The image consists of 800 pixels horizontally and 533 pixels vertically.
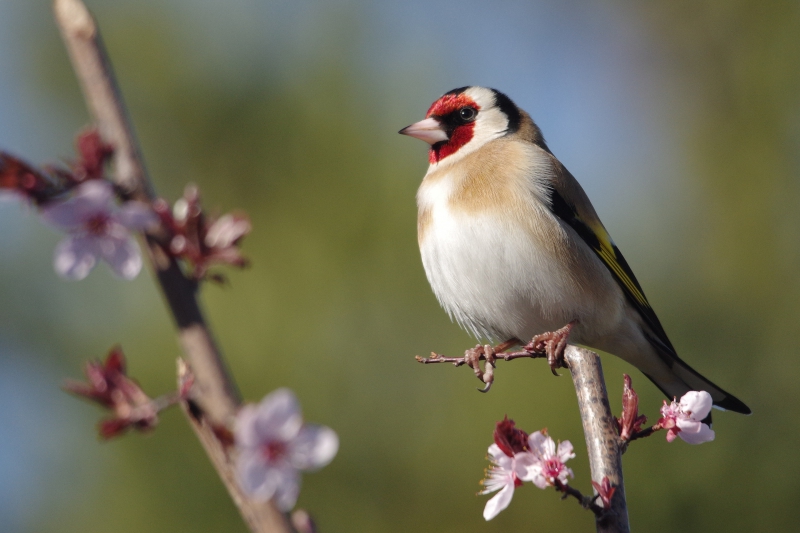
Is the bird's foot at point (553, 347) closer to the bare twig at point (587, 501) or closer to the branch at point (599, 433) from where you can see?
the branch at point (599, 433)

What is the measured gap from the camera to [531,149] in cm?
357

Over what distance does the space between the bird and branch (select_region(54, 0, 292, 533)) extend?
91.6 inches

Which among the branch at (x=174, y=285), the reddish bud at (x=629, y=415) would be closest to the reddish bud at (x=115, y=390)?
the branch at (x=174, y=285)

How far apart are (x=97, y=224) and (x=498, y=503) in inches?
33.1

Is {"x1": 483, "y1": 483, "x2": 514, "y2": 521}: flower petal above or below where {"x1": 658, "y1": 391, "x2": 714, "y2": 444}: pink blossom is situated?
above

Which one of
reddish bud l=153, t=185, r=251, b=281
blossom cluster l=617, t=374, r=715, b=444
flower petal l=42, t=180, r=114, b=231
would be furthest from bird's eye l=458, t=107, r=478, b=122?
flower petal l=42, t=180, r=114, b=231

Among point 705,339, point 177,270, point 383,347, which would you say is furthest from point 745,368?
point 177,270

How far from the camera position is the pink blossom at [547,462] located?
137 cm

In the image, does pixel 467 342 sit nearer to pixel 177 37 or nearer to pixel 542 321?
pixel 542 321

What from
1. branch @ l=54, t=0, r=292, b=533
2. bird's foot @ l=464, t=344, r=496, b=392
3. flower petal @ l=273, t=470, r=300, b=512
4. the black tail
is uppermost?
branch @ l=54, t=0, r=292, b=533

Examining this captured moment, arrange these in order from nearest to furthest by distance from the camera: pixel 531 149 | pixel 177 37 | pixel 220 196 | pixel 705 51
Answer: pixel 531 149 → pixel 220 196 → pixel 177 37 → pixel 705 51

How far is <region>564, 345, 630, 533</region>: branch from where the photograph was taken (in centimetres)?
134

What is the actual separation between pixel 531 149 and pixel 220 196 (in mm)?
6226

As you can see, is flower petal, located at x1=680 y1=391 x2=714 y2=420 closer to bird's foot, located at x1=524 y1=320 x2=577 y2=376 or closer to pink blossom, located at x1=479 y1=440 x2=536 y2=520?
pink blossom, located at x1=479 y1=440 x2=536 y2=520
